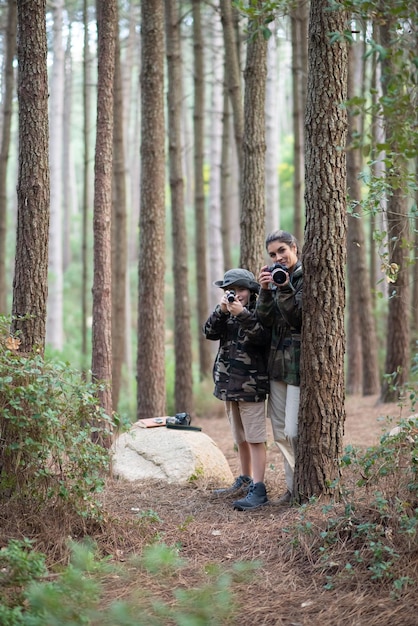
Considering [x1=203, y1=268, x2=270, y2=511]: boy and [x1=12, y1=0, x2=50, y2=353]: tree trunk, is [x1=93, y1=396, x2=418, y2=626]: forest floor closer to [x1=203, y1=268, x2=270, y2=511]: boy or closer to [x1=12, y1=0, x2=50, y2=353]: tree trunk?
[x1=203, y1=268, x2=270, y2=511]: boy

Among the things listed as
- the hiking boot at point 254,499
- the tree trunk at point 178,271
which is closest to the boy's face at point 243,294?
the hiking boot at point 254,499

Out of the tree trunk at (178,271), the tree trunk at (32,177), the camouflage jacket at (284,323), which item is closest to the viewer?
the camouflage jacket at (284,323)

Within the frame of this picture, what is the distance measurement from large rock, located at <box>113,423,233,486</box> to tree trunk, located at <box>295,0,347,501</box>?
5.43 ft

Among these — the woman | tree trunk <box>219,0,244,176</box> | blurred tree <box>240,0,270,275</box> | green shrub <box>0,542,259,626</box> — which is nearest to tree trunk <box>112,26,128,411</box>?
tree trunk <box>219,0,244,176</box>

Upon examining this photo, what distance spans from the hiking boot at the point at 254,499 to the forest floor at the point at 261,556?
8cm

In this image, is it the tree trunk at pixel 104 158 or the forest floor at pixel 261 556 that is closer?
the forest floor at pixel 261 556

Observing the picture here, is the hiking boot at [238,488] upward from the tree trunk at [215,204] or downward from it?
downward

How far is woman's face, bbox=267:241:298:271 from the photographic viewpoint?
6.13m

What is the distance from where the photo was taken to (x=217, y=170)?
16.6 meters

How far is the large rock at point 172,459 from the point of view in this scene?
7242 mm

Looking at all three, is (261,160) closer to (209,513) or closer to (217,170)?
(209,513)

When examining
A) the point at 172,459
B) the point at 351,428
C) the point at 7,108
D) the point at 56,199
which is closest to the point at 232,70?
the point at 7,108

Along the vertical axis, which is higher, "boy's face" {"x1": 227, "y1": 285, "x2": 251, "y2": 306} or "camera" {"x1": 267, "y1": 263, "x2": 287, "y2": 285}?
"camera" {"x1": 267, "y1": 263, "x2": 287, "y2": 285}

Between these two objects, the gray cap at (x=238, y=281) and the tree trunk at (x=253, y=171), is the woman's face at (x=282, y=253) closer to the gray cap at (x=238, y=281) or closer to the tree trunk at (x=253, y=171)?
the gray cap at (x=238, y=281)
